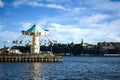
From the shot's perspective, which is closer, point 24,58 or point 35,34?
point 24,58

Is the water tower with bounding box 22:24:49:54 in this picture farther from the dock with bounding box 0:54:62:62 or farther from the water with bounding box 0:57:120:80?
the water with bounding box 0:57:120:80

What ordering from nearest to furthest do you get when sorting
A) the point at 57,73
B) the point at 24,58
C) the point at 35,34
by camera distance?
the point at 57,73 → the point at 24,58 → the point at 35,34

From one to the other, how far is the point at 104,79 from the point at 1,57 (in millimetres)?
57797

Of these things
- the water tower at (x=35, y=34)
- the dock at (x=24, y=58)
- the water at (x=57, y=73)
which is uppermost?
the water tower at (x=35, y=34)

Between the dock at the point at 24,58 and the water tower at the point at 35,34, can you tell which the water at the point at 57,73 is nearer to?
the dock at the point at 24,58

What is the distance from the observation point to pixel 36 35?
112062mm

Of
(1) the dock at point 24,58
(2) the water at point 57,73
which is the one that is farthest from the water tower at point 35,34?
(2) the water at point 57,73

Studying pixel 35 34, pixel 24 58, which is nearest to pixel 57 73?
pixel 24 58

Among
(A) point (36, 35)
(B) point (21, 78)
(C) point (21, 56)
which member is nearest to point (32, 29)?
(A) point (36, 35)

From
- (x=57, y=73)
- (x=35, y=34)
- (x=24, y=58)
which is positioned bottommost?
(x=57, y=73)

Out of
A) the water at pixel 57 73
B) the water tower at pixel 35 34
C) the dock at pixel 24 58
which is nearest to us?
the water at pixel 57 73

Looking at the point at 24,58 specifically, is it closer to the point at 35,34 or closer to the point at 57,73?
the point at 35,34

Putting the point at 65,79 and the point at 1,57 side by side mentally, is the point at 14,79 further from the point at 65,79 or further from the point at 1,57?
the point at 1,57

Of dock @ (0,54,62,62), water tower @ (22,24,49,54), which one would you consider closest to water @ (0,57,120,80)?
dock @ (0,54,62,62)
